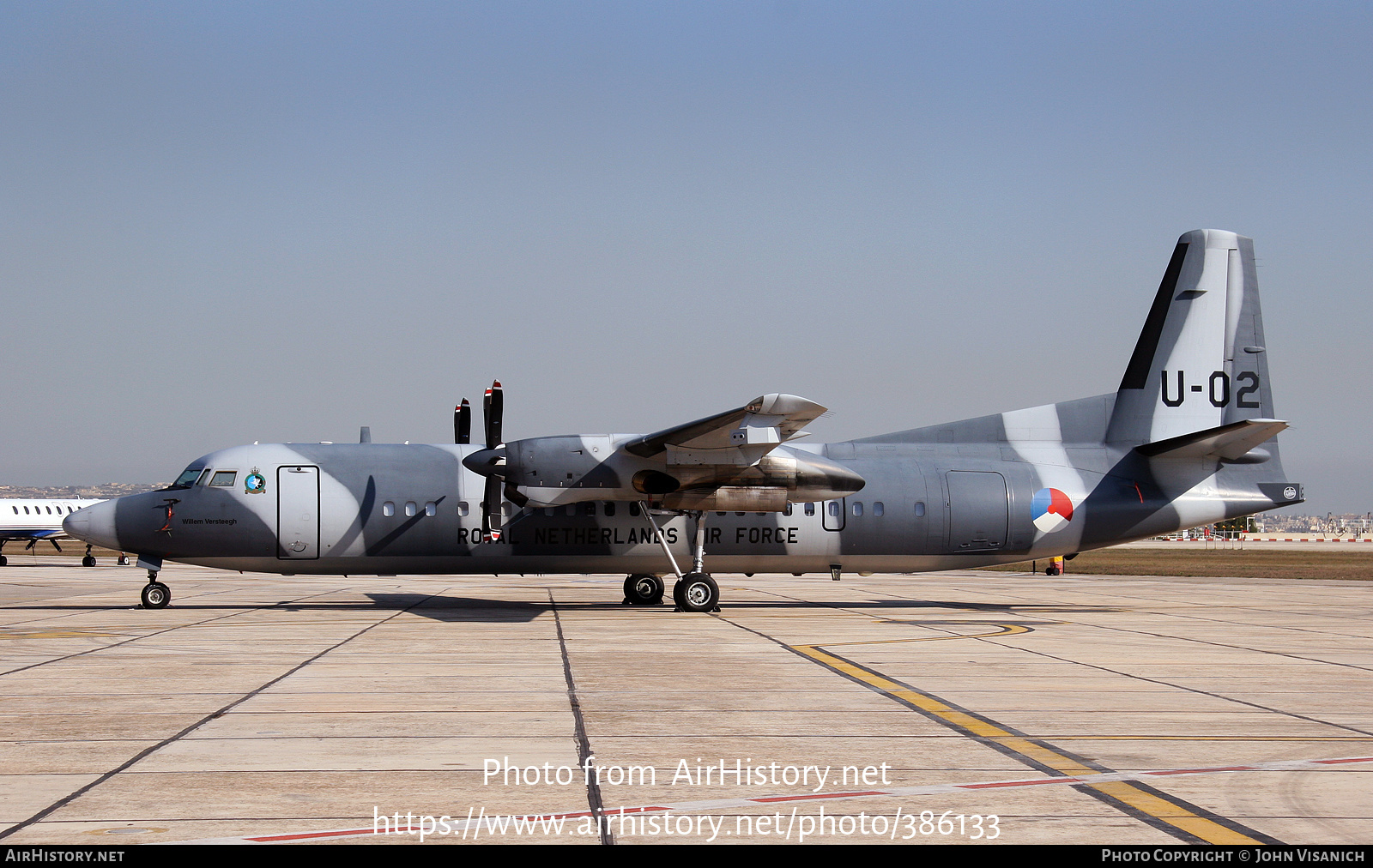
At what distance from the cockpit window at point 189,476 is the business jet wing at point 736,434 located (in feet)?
29.0

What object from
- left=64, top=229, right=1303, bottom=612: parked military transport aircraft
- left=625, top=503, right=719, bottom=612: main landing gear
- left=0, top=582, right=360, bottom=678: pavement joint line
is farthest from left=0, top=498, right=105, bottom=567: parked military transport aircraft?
left=625, top=503, right=719, bottom=612: main landing gear

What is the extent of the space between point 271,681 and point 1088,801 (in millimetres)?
8787

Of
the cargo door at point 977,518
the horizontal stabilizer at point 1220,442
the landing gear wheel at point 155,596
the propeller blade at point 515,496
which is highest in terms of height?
the horizontal stabilizer at point 1220,442

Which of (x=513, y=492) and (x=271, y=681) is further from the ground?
(x=513, y=492)

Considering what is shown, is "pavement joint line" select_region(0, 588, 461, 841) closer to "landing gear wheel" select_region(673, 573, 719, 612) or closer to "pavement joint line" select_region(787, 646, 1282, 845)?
"pavement joint line" select_region(787, 646, 1282, 845)

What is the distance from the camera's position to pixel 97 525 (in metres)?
21.5

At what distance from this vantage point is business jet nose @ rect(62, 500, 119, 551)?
2152 cm

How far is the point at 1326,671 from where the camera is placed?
13852 mm

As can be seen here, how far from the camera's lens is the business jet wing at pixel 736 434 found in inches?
738

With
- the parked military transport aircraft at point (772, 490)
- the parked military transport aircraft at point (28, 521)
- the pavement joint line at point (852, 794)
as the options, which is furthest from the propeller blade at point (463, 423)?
the parked military transport aircraft at point (28, 521)

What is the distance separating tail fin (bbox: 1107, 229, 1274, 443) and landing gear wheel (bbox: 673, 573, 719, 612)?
9.70 meters

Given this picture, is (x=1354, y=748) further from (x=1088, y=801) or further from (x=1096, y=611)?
(x=1096, y=611)

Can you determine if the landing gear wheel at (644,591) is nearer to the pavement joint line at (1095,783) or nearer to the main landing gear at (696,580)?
the main landing gear at (696,580)
